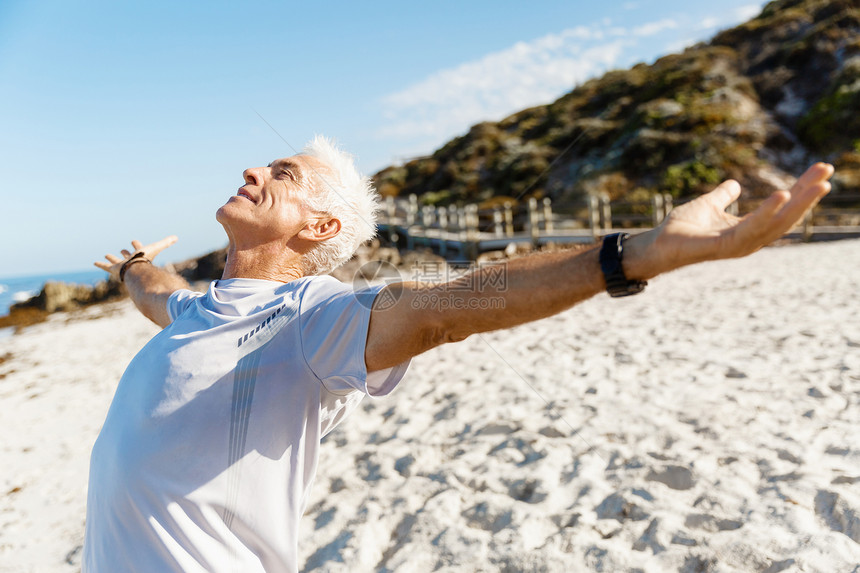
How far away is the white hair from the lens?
168cm

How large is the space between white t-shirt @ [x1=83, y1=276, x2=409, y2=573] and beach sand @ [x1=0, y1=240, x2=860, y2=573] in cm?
147

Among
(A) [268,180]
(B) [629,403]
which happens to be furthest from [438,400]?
(A) [268,180]

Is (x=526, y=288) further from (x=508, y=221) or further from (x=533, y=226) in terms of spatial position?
(x=508, y=221)

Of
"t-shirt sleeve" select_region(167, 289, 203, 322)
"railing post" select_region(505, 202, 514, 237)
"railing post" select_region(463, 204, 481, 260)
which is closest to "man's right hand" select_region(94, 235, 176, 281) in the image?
"t-shirt sleeve" select_region(167, 289, 203, 322)

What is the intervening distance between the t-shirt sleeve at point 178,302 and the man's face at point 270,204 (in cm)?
34

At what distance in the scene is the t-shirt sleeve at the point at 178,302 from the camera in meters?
1.82

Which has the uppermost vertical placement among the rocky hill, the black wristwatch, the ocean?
the rocky hill

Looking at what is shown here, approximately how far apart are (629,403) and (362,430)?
202cm

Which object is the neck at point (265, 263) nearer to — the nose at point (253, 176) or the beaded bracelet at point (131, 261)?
the nose at point (253, 176)

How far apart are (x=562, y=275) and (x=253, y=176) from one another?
1.13 m

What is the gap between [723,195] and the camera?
95cm

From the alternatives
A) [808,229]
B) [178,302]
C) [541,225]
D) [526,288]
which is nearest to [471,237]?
[541,225]

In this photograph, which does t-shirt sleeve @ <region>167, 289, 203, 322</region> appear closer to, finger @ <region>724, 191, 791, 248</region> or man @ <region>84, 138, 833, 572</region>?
man @ <region>84, 138, 833, 572</region>

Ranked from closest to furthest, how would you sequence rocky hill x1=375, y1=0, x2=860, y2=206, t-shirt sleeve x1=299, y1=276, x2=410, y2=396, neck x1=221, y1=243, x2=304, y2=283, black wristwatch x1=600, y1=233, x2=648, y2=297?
black wristwatch x1=600, y1=233, x2=648, y2=297 < t-shirt sleeve x1=299, y1=276, x2=410, y2=396 < neck x1=221, y1=243, x2=304, y2=283 < rocky hill x1=375, y1=0, x2=860, y2=206
